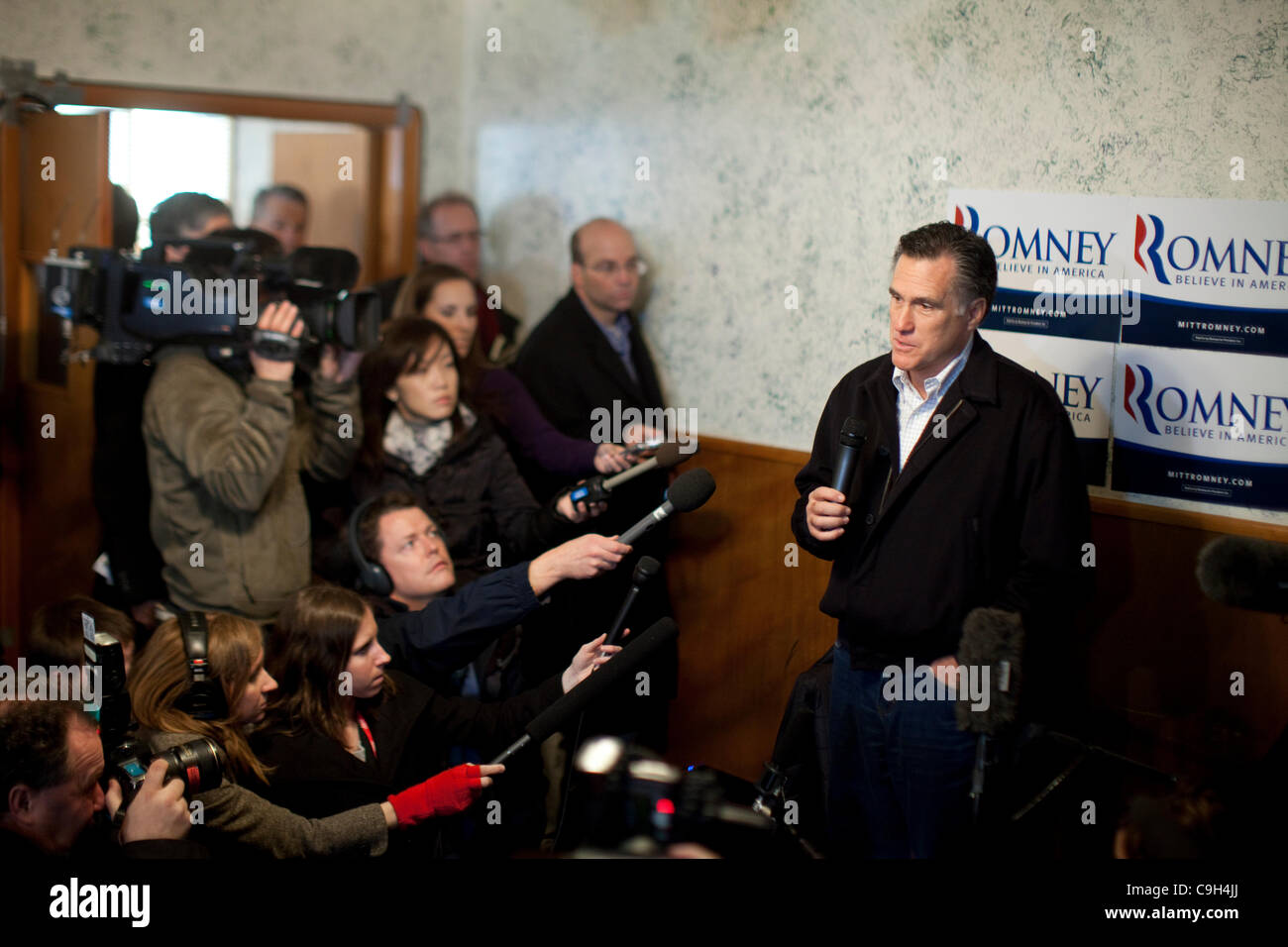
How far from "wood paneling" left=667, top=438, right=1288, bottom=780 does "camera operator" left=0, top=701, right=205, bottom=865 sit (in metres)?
1.31

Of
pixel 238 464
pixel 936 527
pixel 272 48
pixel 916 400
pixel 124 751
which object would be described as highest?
pixel 272 48

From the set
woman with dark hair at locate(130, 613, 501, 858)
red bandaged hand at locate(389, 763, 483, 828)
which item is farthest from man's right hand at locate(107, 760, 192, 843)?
red bandaged hand at locate(389, 763, 483, 828)

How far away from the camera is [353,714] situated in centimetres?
218

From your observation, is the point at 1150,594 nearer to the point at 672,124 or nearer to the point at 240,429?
the point at 672,124

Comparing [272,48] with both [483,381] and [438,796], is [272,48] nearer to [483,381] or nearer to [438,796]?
[483,381]

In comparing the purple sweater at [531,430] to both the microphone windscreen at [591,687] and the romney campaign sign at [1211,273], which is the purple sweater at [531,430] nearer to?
the microphone windscreen at [591,687]

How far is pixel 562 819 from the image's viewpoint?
2484mm

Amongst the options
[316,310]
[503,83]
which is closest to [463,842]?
[316,310]

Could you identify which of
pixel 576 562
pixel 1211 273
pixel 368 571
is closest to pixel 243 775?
pixel 368 571

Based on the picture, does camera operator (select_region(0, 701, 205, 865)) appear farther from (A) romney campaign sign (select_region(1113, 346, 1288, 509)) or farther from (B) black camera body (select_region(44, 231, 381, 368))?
(A) romney campaign sign (select_region(1113, 346, 1288, 509))

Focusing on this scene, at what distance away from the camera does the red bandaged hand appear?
1.99m

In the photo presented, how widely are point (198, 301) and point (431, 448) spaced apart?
619mm

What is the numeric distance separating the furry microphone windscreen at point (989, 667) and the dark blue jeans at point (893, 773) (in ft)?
0.11

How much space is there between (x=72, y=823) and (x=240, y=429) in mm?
1123
